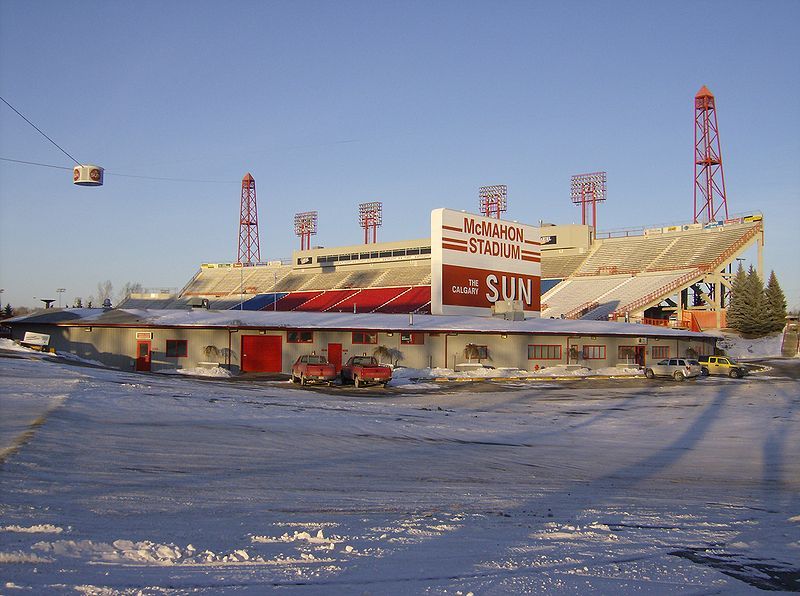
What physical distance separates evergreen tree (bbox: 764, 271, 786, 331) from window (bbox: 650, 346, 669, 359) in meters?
26.9

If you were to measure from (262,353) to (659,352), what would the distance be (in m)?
29.4

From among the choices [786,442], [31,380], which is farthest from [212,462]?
[786,442]

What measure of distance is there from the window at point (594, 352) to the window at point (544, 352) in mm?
2644

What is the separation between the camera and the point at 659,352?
187 feet

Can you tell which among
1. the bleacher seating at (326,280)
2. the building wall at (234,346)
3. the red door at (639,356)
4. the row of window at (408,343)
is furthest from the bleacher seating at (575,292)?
the building wall at (234,346)

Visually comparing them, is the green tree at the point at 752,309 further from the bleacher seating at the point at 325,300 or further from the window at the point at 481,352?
the bleacher seating at the point at 325,300

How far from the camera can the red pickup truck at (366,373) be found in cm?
3622

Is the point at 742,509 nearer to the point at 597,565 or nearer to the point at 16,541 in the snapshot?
the point at 597,565

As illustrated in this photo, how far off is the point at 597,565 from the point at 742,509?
15.2 feet

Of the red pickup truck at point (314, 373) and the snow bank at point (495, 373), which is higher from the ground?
the red pickup truck at point (314, 373)

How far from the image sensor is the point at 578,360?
5131 cm

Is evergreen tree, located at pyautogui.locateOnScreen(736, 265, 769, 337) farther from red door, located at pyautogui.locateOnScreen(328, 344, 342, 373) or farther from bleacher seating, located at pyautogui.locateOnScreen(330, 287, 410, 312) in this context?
red door, located at pyautogui.locateOnScreen(328, 344, 342, 373)

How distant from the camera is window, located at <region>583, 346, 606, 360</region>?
52000 mm

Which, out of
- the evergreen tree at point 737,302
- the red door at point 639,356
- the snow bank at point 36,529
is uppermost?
the evergreen tree at point 737,302
